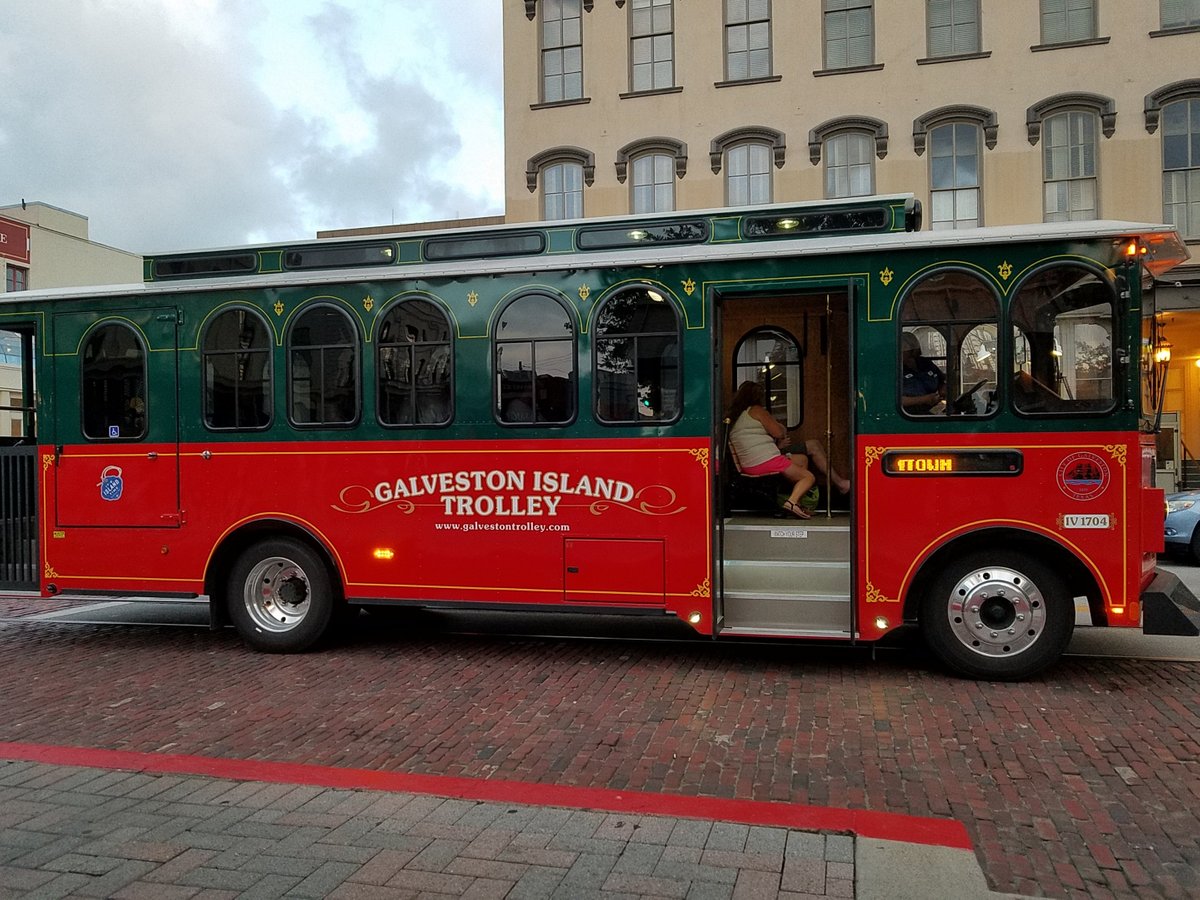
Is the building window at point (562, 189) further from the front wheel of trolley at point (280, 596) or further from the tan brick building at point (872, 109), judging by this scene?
the front wheel of trolley at point (280, 596)

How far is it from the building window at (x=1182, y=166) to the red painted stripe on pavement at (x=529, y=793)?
1833cm

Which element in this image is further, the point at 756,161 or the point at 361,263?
the point at 756,161

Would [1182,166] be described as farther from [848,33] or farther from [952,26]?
[848,33]

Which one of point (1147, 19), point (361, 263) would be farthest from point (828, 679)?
point (1147, 19)

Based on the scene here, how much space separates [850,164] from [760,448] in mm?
13562

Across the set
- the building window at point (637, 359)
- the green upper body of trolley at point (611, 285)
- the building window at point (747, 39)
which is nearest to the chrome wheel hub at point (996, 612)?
the green upper body of trolley at point (611, 285)

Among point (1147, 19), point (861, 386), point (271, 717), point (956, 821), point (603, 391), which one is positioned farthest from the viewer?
point (1147, 19)

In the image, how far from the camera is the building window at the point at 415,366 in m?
7.09

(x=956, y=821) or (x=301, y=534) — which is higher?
(x=301, y=534)

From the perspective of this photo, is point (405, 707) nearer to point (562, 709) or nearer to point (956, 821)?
point (562, 709)

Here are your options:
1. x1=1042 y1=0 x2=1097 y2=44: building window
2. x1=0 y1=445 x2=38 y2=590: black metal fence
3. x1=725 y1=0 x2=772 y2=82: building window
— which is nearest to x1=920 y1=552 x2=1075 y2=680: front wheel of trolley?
x1=0 y1=445 x2=38 y2=590: black metal fence

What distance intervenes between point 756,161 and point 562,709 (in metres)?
16.3

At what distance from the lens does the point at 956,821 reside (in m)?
3.97

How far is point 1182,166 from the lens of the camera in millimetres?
17984
